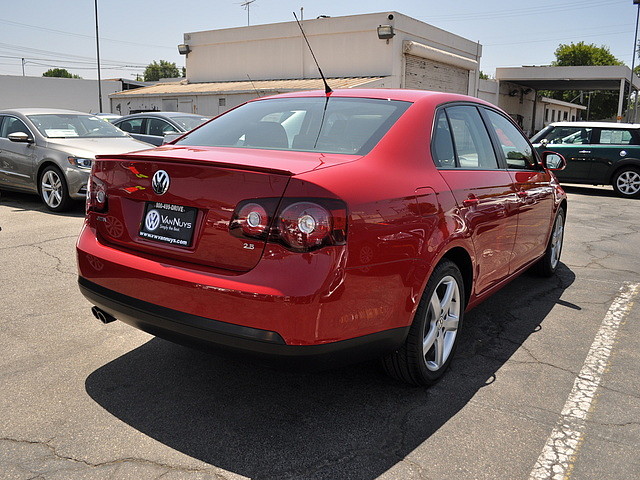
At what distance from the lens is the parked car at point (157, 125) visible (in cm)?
1181

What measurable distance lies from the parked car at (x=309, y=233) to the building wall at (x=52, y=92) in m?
58.7

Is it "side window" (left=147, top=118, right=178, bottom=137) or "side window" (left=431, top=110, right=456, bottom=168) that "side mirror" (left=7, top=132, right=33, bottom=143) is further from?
"side window" (left=431, top=110, right=456, bottom=168)

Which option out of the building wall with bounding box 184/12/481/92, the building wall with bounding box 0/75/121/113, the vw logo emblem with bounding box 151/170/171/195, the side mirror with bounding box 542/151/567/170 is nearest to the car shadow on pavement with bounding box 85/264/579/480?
the vw logo emblem with bounding box 151/170/171/195

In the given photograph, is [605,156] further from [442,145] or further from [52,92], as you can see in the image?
[52,92]

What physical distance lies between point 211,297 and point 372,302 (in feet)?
2.33

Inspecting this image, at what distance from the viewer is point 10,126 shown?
944 centimetres

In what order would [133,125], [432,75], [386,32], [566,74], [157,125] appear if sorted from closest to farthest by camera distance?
[157,125] < [133,125] < [386,32] < [432,75] < [566,74]

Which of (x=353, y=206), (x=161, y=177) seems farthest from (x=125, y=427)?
(x=353, y=206)

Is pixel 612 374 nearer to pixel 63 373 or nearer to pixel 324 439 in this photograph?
pixel 324 439

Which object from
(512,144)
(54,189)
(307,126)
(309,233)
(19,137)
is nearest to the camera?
(309,233)

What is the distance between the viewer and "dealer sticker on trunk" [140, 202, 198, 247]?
8.74 ft

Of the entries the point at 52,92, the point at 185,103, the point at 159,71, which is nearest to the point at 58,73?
the point at 159,71

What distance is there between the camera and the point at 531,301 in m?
4.89

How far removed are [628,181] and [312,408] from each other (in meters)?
12.7
